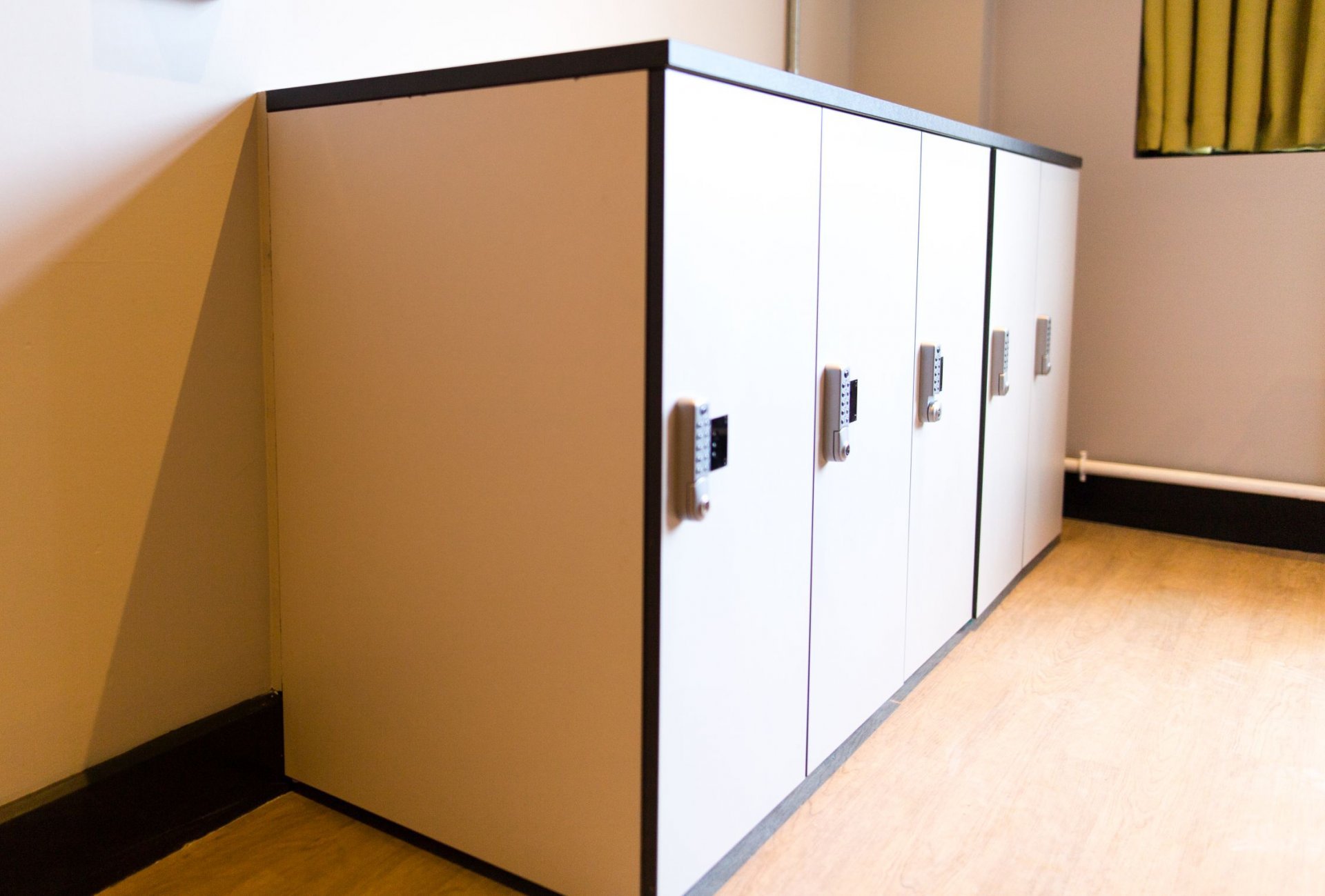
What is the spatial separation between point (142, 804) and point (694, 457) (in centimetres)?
108

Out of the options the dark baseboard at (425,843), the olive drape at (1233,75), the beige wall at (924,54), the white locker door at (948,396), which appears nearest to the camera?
the dark baseboard at (425,843)

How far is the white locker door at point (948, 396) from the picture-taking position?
2.33 m

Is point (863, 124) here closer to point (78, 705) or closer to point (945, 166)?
Answer: point (945, 166)

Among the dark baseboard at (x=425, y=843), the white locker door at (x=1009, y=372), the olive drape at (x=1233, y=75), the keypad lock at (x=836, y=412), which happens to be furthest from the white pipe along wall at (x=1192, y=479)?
the dark baseboard at (x=425, y=843)

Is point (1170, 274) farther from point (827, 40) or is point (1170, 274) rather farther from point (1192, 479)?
point (827, 40)

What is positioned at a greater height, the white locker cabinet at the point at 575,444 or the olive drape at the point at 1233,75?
→ the olive drape at the point at 1233,75

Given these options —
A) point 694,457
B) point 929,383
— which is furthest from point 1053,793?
point 694,457

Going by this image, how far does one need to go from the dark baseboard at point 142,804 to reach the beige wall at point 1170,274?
123 inches

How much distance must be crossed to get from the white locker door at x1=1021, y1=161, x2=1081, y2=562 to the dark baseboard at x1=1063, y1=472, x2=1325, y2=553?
385mm

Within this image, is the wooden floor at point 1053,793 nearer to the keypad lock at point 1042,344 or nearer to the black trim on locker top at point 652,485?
the black trim on locker top at point 652,485

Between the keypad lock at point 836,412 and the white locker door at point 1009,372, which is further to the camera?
the white locker door at point 1009,372

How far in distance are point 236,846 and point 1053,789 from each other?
57.3 inches

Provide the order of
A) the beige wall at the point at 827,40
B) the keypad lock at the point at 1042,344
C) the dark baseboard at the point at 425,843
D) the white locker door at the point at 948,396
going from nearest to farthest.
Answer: the dark baseboard at the point at 425,843, the white locker door at the point at 948,396, the keypad lock at the point at 1042,344, the beige wall at the point at 827,40

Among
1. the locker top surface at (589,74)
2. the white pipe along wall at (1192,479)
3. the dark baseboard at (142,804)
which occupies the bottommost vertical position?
the dark baseboard at (142,804)
